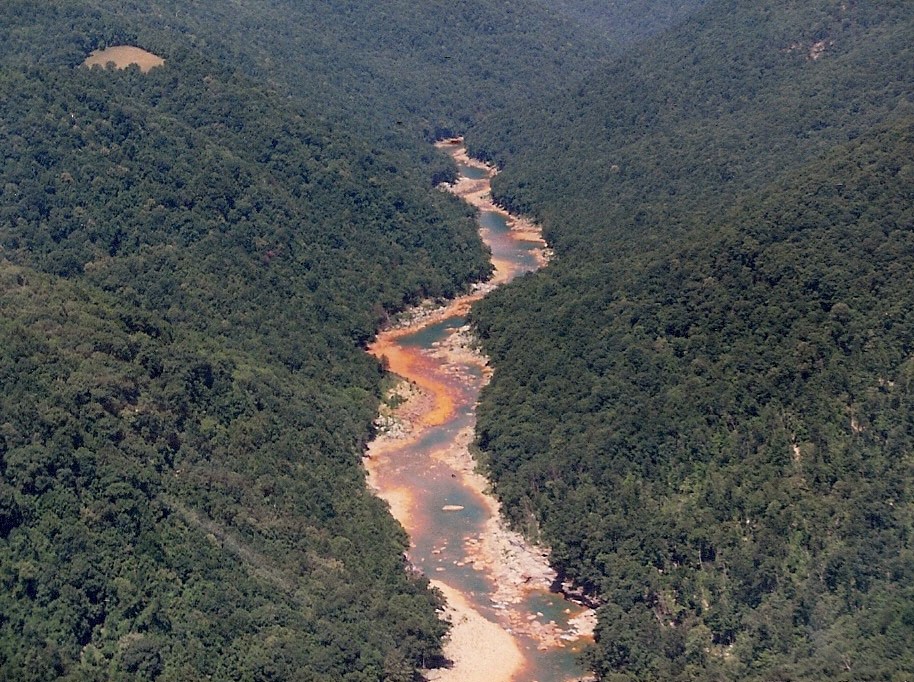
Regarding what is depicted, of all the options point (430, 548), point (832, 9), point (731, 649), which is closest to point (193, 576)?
point (430, 548)

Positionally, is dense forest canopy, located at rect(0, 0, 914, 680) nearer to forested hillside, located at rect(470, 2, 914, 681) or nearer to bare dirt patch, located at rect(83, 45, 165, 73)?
forested hillside, located at rect(470, 2, 914, 681)

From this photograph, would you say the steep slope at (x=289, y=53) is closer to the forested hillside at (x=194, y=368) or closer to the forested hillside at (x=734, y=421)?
the forested hillside at (x=194, y=368)

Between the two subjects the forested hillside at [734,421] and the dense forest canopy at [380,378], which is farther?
the forested hillside at [734,421]

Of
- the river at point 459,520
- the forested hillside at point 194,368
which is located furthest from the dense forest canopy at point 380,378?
the river at point 459,520

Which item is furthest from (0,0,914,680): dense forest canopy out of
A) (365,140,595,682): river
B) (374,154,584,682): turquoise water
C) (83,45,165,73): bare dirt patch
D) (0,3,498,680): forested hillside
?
(374,154,584,682): turquoise water

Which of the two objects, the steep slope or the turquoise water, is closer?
the turquoise water

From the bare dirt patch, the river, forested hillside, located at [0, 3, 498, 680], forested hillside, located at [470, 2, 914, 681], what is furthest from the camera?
the bare dirt patch

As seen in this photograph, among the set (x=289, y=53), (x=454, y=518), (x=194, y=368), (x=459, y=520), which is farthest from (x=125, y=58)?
(x=459, y=520)

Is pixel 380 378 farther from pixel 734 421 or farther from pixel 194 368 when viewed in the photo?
pixel 734 421
